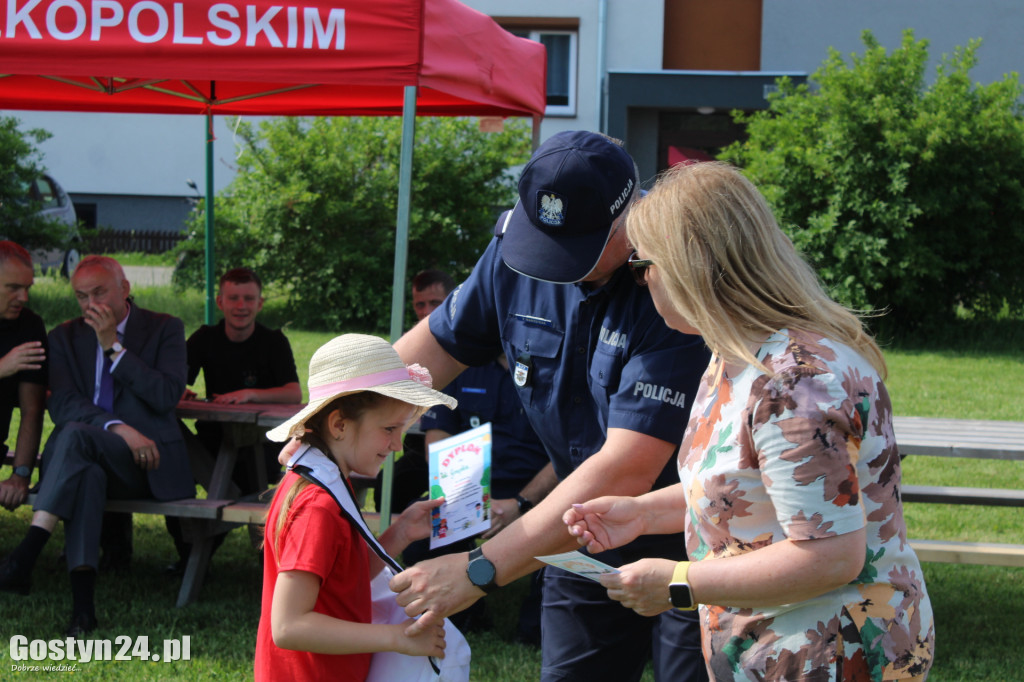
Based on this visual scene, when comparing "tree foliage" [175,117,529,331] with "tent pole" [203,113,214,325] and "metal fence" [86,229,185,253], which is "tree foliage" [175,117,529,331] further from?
"metal fence" [86,229,185,253]

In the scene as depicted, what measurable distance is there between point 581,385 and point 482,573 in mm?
560

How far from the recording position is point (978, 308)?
12656 millimetres

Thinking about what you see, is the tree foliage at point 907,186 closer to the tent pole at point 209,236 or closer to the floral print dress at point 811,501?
the tent pole at point 209,236

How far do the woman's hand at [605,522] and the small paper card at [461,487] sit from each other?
9.8 inches

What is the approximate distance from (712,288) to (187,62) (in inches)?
113

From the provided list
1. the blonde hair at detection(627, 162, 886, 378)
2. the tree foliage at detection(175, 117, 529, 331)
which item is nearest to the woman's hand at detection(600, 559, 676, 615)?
the blonde hair at detection(627, 162, 886, 378)

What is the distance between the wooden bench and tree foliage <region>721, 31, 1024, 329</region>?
7006 mm

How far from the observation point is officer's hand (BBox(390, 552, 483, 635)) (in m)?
2.07

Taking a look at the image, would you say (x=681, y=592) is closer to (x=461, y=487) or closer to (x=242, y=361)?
(x=461, y=487)

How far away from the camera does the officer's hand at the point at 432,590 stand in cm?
207

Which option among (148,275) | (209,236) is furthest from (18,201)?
(209,236)

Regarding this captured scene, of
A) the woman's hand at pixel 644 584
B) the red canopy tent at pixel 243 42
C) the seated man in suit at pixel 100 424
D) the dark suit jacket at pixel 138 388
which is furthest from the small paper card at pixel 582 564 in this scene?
the dark suit jacket at pixel 138 388

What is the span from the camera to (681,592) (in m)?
1.72

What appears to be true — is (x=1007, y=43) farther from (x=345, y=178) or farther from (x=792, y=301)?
(x=792, y=301)
